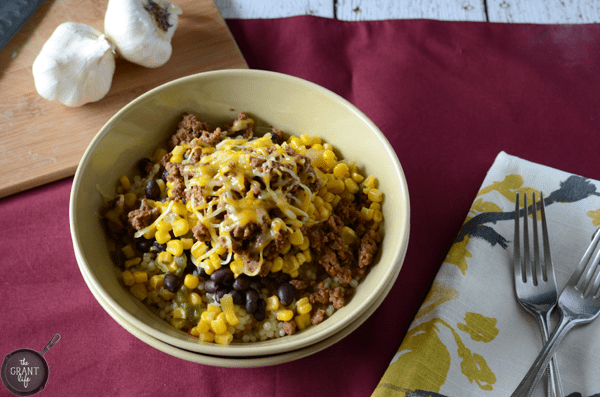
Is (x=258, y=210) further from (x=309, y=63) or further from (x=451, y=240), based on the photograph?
(x=309, y=63)

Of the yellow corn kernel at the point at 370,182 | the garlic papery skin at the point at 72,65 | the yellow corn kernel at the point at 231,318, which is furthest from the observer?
the garlic papery skin at the point at 72,65

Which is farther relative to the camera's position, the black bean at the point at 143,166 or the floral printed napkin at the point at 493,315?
the black bean at the point at 143,166

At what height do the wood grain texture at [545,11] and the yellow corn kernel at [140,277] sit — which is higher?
the wood grain texture at [545,11]

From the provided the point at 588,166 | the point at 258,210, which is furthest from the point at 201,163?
the point at 588,166

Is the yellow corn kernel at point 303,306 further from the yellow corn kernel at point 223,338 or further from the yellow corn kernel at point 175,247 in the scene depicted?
the yellow corn kernel at point 175,247

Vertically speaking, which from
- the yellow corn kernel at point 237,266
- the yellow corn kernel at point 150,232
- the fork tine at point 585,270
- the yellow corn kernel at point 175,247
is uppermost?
the fork tine at point 585,270

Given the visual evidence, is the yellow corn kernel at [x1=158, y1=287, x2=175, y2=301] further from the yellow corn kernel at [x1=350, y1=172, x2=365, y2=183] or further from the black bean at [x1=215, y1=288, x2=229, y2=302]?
the yellow corn kernel at [x1=350, y1=172, x2=365, y2=183]

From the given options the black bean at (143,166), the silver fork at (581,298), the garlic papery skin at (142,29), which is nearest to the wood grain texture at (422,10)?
the garlic papery skin at (142,29)

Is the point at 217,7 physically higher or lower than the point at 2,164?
higher
